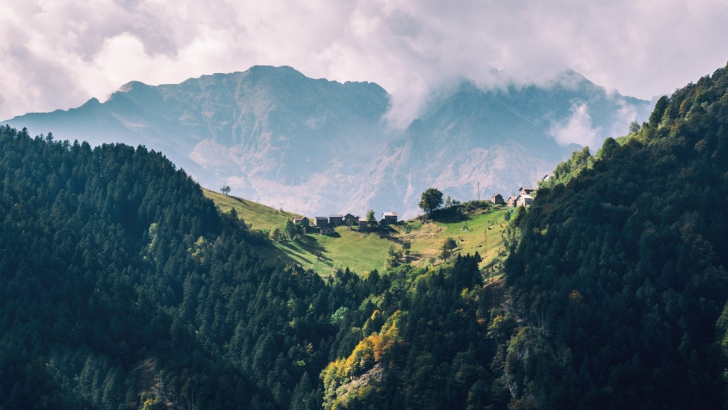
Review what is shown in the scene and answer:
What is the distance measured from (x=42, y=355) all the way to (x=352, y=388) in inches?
2631

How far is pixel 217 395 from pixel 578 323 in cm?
7771

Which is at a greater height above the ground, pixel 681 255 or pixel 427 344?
pixel 681 255

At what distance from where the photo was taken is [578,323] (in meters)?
188

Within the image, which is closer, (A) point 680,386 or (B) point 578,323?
(A) point 680,386

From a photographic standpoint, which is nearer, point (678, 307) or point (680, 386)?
point (680, 386)

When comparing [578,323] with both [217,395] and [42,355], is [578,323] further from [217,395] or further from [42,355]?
[42,355]

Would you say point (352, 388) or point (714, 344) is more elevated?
point (714, 344)

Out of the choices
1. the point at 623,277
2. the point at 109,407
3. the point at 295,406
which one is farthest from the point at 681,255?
the point at 109,407

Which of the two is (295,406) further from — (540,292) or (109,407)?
(540,292)

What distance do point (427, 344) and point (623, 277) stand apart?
4448 centimetres

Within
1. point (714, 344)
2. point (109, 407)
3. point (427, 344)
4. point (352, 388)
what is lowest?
point (109, 407)

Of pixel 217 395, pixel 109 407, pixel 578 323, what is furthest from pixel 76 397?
pixel 578 323

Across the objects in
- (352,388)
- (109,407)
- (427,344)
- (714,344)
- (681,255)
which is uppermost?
(681,255)

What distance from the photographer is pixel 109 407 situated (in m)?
189
